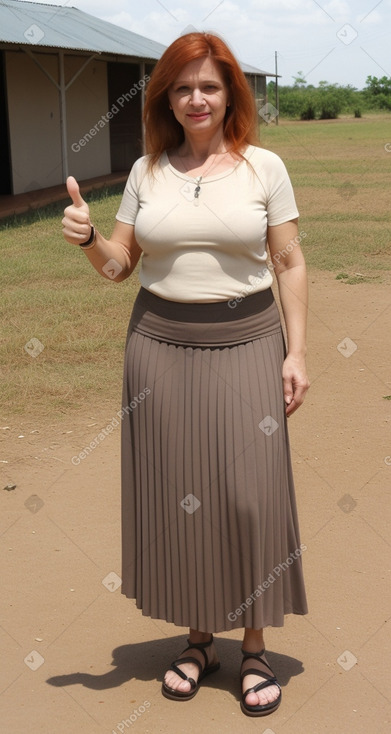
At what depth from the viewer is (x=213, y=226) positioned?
2.42m

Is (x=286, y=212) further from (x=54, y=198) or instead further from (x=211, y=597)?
(x=54, y=198)

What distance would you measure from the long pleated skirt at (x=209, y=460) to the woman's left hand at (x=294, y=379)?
0.02 metres

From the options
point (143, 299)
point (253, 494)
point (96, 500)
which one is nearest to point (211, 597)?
point (253, 494)

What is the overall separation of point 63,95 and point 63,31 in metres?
2.33

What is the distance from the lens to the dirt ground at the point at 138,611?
2680mm

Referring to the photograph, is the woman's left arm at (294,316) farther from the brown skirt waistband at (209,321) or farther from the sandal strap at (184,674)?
the sandal strap at (184,674)

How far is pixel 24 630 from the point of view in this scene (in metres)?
3.17

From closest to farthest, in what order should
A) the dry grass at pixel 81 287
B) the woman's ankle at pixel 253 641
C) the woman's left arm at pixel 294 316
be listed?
the woman's left arm at pixel 294 316 → the woman's ankle at pixel 253 641 → the dry grass at pixel 81 287

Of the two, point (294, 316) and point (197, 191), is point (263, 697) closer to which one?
point (294, 316)

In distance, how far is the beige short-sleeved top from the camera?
243 cm

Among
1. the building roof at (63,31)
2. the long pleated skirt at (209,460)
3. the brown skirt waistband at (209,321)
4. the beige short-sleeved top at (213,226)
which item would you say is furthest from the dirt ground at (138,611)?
the building roof at (63,31)

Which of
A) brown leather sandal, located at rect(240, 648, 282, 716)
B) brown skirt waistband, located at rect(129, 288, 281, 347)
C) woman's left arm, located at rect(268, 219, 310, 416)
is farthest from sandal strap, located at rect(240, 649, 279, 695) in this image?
brown skirt waistband, located at rect(129, 288, 281, 347)

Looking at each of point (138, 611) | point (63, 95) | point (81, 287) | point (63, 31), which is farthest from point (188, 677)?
point (63, 31)

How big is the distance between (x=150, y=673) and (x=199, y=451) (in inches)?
32.5
